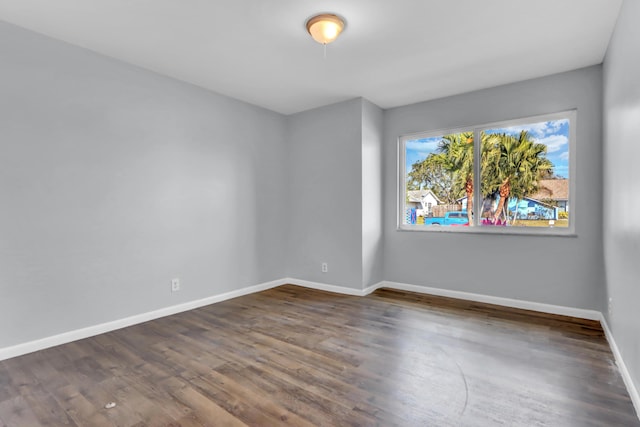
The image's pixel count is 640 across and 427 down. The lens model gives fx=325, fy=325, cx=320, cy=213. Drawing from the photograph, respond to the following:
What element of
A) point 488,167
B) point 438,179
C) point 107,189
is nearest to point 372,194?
point 438,179

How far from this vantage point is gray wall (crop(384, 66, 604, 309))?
3.22m

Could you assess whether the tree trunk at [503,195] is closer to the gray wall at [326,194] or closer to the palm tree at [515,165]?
the palm tree at [515,165]

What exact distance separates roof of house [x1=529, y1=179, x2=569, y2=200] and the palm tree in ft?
0.19

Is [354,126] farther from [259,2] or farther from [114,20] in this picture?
[114,20]

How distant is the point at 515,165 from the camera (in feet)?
12.1

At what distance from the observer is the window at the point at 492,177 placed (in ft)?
11.3

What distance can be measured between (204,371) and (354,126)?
3204mm

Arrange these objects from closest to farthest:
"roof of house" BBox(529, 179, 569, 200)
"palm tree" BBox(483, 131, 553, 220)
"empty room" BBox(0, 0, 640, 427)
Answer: "empty room" BBox(0, 0, 640, 427) → "roof of house" BBox(529, 179, 569, 200) → "palm tree" BBox(483, 131, 553, 220)

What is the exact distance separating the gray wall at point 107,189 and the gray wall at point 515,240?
2099 millimetres

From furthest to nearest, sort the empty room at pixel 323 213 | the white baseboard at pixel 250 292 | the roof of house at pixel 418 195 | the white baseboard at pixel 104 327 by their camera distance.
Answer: the roof of house at pixel 418 195 < the white baseboard at pixel 250 292 < the white baseboard at pixel 104 327 < the empty room at pixel 323 213

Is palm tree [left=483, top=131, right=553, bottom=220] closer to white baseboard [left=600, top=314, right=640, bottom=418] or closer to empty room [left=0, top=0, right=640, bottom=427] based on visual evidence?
empty room [left=0, top=0, right=640, bottom=427]

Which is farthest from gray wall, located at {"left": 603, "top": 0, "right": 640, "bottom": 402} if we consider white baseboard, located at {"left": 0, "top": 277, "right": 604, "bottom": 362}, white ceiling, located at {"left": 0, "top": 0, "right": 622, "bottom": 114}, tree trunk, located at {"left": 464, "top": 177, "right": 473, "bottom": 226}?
tree trunk, located at {"left": 464, "top": 177, "right": 473, "bottom": 226}

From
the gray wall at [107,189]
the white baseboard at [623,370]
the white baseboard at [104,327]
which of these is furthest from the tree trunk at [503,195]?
the white baseboard at [104,327]

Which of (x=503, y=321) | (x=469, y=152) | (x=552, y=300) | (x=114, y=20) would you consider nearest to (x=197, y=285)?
(x=114, y=20)
